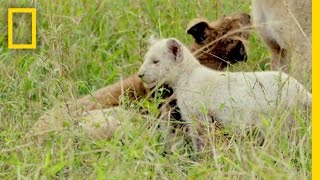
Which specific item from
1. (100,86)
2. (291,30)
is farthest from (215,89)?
(100,86)

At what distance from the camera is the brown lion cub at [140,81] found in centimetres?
639

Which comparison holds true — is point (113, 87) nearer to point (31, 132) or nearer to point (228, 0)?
point (31, 132)

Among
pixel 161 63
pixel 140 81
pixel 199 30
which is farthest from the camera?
pixel 199 30

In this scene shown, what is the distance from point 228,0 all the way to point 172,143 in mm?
2555

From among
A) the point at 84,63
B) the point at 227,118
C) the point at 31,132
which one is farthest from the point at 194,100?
the point at 84,63

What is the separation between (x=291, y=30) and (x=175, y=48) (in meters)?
0.89

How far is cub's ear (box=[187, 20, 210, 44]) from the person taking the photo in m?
7.40

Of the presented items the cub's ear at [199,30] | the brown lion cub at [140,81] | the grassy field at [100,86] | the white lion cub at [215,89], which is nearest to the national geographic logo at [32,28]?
the grassy field at [100,86]

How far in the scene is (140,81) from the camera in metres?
7.25

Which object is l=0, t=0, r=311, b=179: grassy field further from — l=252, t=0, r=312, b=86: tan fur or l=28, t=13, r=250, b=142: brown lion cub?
l=252, t=0, r=312, b=86: tan fur

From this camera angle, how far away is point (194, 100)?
6.44 m

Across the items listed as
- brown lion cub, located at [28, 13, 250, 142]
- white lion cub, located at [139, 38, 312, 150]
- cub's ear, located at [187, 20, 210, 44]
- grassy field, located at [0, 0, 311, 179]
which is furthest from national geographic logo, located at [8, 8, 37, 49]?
white lion cub, located at [139, 38, 312, 150]

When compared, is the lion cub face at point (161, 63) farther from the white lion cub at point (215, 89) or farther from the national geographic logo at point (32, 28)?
the national geographic logo at point (32, 28)

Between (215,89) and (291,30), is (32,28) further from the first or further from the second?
(215,89)
